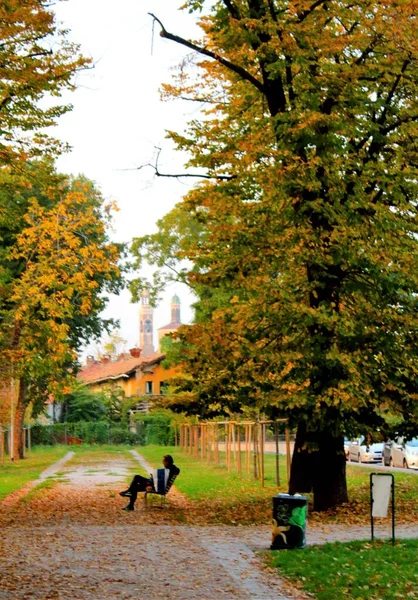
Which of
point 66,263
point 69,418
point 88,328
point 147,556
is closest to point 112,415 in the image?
point 69,418

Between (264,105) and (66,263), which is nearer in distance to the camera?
(264,105)

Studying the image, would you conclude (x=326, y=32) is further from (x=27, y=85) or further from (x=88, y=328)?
(x=88, y=328)

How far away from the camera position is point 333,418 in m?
19.4

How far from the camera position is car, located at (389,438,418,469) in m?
41.0

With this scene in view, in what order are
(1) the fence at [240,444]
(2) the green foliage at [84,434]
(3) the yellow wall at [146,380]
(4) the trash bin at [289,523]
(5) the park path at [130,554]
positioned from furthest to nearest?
1. (3) the yellow wall at [146,380]
2. (2) the green foliage at [84,434]
3. (1) the fence at [240,444]
4. (4) the trash bin at [289,523]
5. (5) the park path at [130,554]

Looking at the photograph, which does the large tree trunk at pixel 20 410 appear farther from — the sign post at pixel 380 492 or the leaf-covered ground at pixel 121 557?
the sign post at pixel 380 492

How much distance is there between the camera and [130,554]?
46.0 feet

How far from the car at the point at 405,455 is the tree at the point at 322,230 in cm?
2022

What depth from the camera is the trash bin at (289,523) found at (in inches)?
568

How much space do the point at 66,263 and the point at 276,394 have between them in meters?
19.8

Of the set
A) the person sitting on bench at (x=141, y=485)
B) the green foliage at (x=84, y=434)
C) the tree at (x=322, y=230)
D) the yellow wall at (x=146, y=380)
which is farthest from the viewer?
the yellow wall at (x=146, y=380)

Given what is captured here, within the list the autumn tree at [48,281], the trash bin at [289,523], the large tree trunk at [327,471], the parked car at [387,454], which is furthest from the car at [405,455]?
the trash bin at [289,523]

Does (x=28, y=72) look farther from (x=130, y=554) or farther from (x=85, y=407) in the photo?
(x=85, y=407)

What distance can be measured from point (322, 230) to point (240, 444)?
18.8 meters
